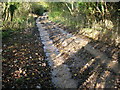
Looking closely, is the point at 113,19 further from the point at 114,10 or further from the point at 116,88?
the point at 116,88

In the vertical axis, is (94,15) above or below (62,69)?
above

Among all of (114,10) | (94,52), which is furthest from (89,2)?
(94,52)

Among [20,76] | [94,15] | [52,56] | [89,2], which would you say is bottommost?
[52,56]

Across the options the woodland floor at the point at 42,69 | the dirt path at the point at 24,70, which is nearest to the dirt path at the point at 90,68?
the woodland floor at the point at 42,69

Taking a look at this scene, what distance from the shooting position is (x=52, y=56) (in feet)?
35.3

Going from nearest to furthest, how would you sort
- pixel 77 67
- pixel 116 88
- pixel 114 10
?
pixel 116 88
pixel 77 67
pixel 114 10

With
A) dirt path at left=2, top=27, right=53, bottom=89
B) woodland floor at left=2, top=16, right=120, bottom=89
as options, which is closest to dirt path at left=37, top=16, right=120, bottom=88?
woodland floor at left=2, top=16, right=120, bottom=89

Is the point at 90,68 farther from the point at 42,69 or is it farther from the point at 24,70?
the point at 24,70

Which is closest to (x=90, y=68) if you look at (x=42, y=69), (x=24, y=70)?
(x=42, y=69)

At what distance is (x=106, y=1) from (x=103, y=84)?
8569mm

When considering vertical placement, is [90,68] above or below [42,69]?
above

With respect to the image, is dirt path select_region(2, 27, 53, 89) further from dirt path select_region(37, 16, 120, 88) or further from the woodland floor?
dirt path select_region(37, 16, 120, 88)

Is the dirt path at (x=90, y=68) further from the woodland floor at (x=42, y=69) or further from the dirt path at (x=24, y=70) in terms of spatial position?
the dirt path at (x=24, y=70)

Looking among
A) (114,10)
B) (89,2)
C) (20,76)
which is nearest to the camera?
(20,76)
